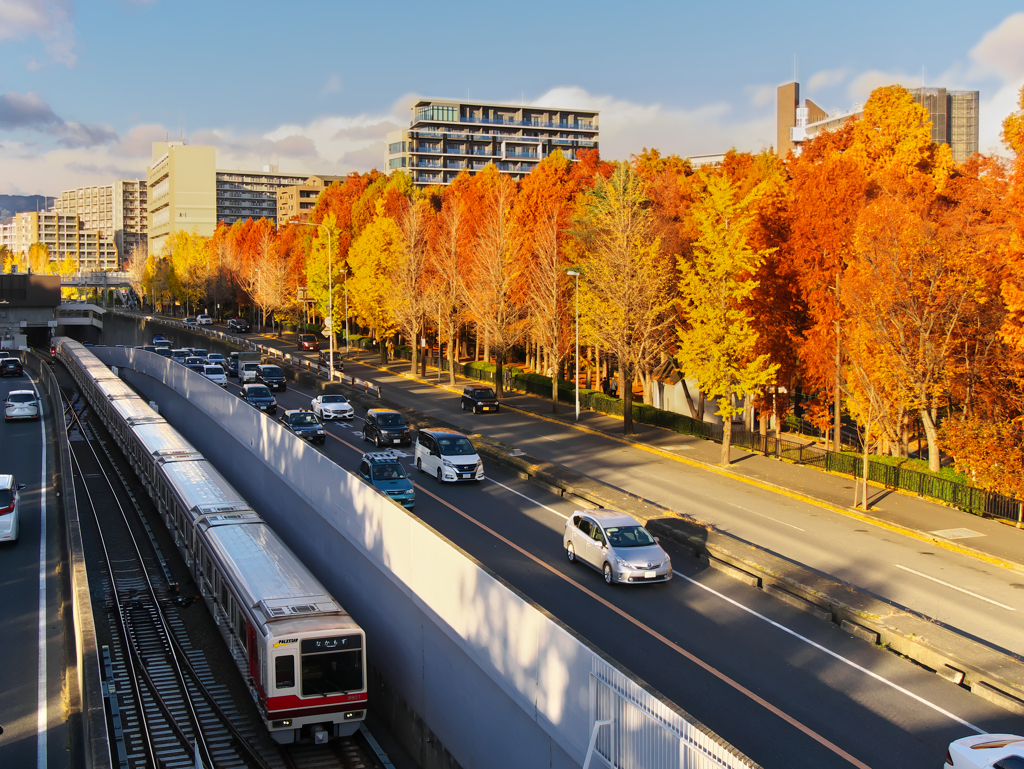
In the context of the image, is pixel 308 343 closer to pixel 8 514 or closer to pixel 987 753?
pixel 8 514

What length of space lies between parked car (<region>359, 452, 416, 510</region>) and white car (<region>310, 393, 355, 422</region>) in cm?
1538

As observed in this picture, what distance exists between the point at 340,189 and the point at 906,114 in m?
65.1

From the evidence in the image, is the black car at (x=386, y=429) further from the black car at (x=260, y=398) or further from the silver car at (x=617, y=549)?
the silver car at (x=617, y=549)

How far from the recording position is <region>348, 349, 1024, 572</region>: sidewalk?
893 inches

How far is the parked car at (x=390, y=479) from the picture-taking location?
2459 cm

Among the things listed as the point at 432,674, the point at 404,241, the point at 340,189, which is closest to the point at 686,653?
the point at 432,674

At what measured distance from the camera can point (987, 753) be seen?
10.2m

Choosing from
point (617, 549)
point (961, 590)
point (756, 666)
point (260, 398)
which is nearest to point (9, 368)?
point (260, 398)

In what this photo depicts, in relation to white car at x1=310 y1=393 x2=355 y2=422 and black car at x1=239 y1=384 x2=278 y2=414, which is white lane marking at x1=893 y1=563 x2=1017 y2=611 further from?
black car at x1=239 y1=384 x2=278 y2=414

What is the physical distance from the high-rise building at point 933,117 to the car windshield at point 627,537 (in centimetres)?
11714

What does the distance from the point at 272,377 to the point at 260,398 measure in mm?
10020

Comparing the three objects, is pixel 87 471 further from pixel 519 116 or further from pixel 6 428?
pixel 519 116

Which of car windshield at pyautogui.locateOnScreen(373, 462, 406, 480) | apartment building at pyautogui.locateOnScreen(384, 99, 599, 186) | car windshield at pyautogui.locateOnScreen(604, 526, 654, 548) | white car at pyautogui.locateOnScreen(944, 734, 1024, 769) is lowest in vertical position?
white car at pyautogui.locateOnScreen(944, 734, 1024, 769)

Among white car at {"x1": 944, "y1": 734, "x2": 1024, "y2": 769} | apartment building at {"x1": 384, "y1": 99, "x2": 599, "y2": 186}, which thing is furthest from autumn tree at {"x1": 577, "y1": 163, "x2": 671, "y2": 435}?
apartment building at {"x1": 384, "y1": 99, "x2": 599, "y2": 186}
